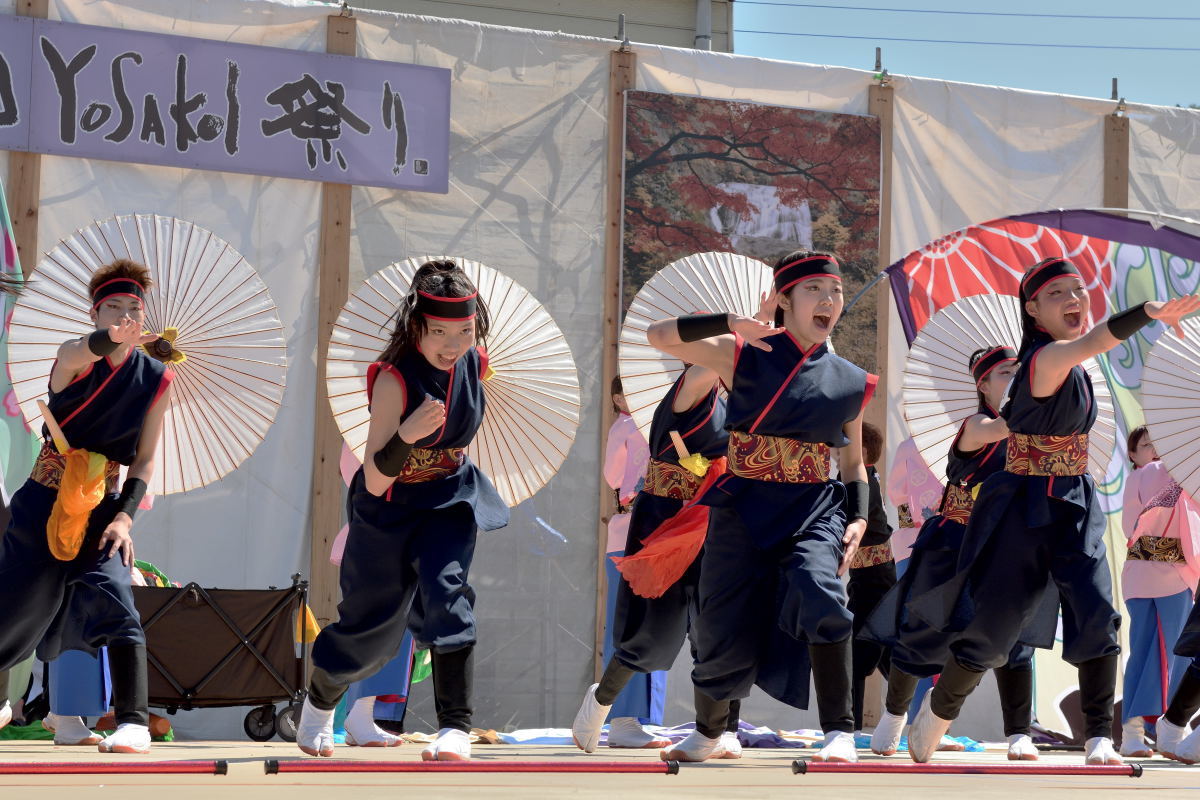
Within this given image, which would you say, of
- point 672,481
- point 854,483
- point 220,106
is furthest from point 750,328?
point 220,106

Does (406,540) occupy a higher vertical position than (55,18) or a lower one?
lower

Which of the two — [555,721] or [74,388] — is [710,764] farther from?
[555,721]

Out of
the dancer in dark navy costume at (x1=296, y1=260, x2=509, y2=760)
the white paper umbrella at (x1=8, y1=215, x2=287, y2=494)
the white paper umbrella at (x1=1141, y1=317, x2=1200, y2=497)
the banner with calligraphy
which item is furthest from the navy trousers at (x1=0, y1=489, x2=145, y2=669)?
the white paper umbrella at (x1=1141, y1=317, x2=1200, y2=497)

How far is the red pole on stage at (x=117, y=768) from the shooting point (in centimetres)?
355

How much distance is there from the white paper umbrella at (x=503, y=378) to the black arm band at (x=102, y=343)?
29.3 inches

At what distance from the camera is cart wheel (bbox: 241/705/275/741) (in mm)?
7105

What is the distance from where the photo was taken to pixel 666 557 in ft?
16.9

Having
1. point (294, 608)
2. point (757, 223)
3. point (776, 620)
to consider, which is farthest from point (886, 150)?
point (776, 620)

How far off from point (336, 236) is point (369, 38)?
1085 mm

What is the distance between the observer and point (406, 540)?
446cm

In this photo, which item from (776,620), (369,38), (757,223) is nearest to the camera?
(776,620)

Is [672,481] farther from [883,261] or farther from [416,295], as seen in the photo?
[883,261]

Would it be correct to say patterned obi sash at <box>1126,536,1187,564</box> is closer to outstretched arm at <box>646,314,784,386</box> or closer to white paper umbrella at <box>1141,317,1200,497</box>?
white paper umbrella at <box>1141,317,1200,497</box>

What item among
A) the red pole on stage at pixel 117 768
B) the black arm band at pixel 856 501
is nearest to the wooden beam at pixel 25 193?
the red pole on stage at pixel 117 768
